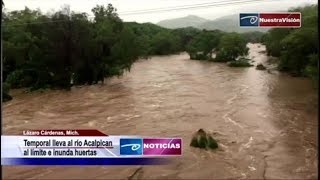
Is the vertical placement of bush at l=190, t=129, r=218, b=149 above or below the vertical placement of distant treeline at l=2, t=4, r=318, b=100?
below

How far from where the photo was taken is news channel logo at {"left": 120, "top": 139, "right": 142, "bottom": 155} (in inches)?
419

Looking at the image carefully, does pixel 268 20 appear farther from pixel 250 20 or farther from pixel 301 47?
pixel 301 47

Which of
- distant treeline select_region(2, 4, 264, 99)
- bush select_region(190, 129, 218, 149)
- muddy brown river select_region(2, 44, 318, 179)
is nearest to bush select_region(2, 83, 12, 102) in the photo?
muddy brown river select_region(2, 44, 318, 179)

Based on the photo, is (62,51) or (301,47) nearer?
(62,51)

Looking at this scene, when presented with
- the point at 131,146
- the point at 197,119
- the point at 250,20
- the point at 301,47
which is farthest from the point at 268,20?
the point at 301,47

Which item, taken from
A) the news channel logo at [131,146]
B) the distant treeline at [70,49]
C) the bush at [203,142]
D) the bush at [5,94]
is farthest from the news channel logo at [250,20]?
the distant treeline at [70,49]

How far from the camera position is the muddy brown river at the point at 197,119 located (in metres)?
16.3

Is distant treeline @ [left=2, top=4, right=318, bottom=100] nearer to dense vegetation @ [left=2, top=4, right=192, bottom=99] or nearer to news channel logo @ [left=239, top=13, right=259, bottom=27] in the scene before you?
dense vegetation @ [left=2, top=4, right=192, bottom=99]

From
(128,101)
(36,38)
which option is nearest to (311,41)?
(128,101)

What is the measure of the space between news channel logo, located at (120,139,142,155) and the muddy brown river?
488 centimetres

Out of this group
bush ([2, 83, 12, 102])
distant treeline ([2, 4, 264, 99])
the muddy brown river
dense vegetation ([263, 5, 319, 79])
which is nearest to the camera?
the muddy brown river

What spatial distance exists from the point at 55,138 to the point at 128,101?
75.3 ft

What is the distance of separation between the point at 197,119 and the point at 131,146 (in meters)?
15.3

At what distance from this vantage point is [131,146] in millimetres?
10711
